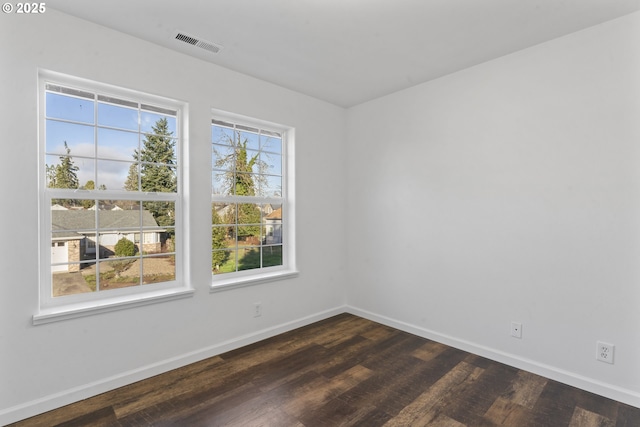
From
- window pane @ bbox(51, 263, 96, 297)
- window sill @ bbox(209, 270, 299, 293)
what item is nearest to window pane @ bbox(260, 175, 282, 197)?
window sill @ bbox(209, 270, 299, 293)

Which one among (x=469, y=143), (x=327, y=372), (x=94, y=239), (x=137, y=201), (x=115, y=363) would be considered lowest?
(x=327, y=372)

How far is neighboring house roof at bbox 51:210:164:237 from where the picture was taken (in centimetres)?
229

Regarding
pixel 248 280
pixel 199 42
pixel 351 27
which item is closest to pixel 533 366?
pixel 248 280

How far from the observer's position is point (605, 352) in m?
2.29

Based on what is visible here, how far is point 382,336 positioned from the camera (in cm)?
337

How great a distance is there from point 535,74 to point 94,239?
3.77 meters

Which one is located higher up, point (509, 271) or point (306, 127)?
point (306, 127)

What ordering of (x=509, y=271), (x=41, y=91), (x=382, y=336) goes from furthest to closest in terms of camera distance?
(x=382, y=336), (x=509, y=271), (x=41, y=91)

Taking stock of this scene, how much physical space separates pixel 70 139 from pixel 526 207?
12.0 ft

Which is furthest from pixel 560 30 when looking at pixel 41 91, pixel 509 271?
pixel 41 91

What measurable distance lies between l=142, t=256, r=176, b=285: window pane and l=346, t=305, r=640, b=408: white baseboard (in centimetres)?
241

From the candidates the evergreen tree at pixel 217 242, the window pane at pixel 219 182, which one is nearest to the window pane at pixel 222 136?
the window pane at pixel 219 182

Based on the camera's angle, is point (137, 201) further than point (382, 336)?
No

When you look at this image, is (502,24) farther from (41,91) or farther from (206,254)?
(41,91)
